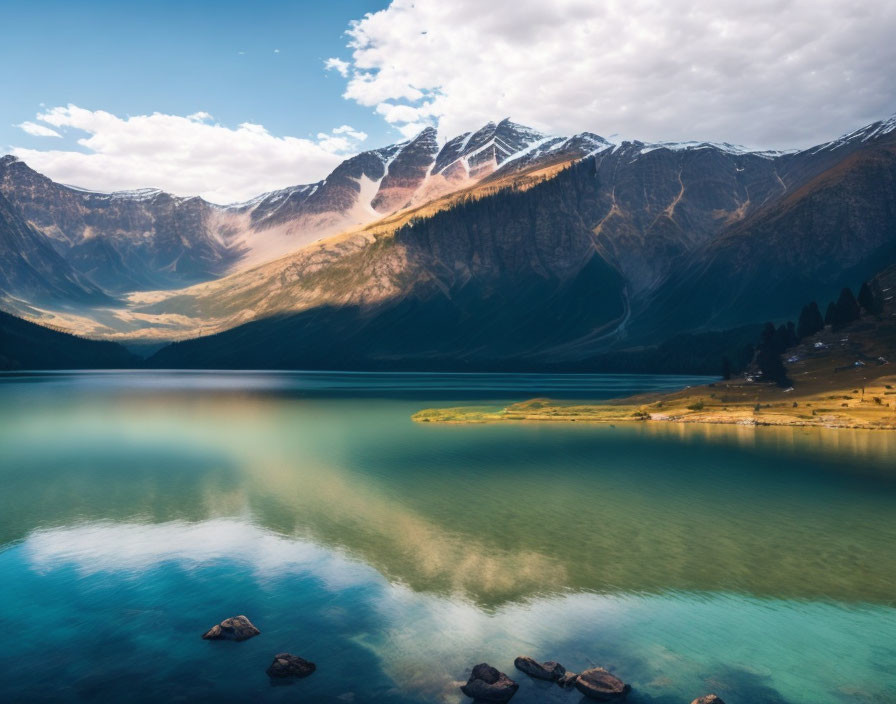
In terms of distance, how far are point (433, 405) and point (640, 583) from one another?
463 feet

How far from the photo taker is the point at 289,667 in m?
30.1

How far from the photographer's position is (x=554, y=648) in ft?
108

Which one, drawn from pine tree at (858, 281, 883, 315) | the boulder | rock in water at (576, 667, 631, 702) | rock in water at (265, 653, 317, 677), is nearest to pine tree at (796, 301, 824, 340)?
pine tree at (858, 281, 883, 315)

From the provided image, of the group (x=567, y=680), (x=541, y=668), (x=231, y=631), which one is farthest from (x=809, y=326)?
(x=231, y=631)

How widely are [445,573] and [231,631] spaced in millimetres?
14707

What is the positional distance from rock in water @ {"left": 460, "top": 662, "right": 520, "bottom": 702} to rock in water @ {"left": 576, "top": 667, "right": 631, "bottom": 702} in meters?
2.83

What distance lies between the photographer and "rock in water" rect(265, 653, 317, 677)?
3000 centimetres

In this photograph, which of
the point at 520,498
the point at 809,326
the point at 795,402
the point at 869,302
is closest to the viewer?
the point at 520,498

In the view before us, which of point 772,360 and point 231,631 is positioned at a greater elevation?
point 772,360

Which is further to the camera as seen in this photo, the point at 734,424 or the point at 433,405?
the point at 433,405

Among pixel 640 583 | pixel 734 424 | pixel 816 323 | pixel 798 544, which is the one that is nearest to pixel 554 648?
pixel 640 583

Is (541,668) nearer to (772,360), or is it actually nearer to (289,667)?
(289,667)

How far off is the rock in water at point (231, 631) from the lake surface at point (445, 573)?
29.4 inches

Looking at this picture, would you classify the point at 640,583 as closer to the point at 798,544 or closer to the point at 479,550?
the point at 479,550
